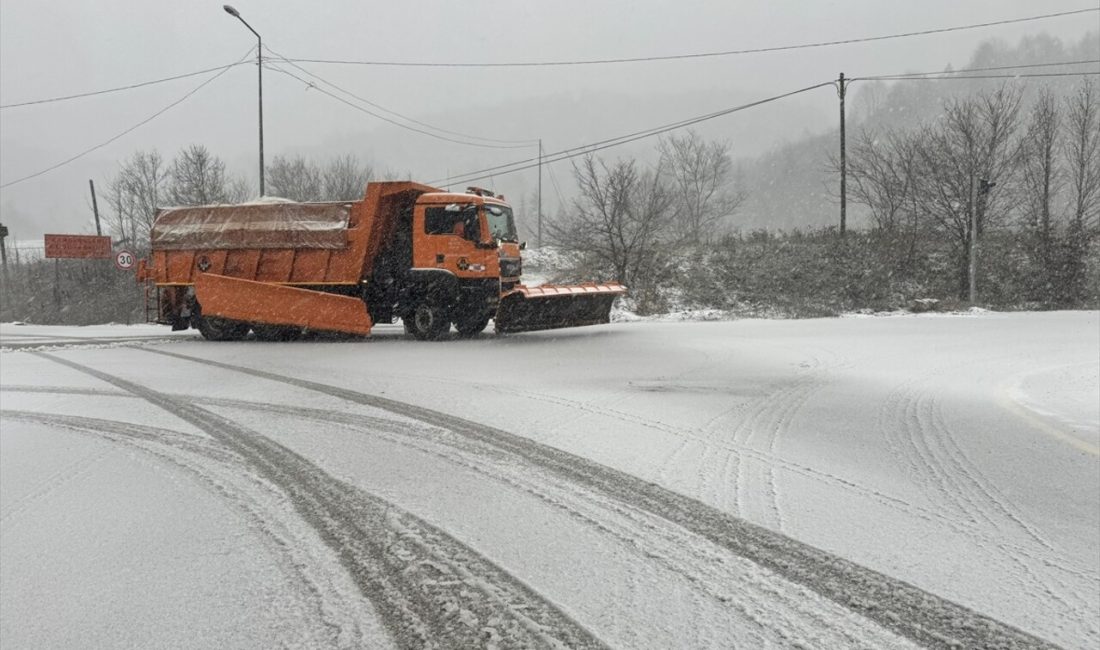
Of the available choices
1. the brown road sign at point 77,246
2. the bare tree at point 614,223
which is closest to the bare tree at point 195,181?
the brown road sign at point 77,246

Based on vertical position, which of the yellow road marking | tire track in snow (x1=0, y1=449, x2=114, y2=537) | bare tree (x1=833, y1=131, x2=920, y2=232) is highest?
bare tree (x1=833, y1=131, x2=920, y2=232)

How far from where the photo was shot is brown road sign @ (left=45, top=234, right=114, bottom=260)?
37.5m

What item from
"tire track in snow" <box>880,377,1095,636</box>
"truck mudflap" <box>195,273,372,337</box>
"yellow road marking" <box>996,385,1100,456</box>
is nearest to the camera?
"tire track in snow" <box>880,377,1095,636</box>

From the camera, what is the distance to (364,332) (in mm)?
14266

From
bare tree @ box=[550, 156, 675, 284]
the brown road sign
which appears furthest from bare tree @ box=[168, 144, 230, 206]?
bare tree @ box=[550, 156, 675, 284]

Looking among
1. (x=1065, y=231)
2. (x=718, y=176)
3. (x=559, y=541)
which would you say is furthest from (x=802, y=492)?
(x=718, y=176)

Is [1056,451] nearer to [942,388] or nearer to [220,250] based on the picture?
[942,388]

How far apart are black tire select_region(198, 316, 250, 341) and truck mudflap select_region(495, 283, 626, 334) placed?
6368 mm

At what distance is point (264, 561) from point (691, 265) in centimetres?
2610

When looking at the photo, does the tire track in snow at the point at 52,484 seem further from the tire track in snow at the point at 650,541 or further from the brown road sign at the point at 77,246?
the brown road sign at the point at 77,246

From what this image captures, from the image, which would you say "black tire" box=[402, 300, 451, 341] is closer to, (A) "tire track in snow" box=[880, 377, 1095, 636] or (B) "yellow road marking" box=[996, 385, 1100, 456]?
(A) "tire track in snow" box=[880, 377, 1095, 636]

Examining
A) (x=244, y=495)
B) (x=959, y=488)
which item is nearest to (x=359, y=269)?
(x=244, y=495)

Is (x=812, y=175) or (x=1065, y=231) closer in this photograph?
(x=1065, y=231)

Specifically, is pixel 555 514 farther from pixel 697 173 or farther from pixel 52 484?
pixel 697 173
